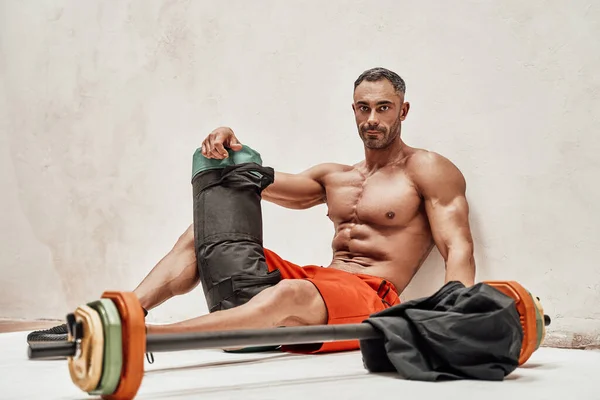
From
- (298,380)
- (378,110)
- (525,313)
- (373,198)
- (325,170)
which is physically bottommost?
(298,380)

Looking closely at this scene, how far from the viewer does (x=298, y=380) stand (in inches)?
80.1

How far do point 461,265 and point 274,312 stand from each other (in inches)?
Result: 32.9

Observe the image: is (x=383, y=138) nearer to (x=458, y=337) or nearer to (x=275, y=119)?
(x=275, y=119)

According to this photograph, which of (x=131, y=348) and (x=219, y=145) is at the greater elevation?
(x=219, y=145)

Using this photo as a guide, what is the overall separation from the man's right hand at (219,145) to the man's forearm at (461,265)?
0.95m

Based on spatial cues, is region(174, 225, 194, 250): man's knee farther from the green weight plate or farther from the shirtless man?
the green weight plate

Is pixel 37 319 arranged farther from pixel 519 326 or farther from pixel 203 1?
pixel 519 326

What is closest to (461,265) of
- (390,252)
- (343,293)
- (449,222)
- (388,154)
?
(449,222)

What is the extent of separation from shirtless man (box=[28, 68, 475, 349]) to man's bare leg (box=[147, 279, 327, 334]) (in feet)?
0.70

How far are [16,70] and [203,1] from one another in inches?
70.1

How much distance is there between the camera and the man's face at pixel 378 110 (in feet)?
10.1

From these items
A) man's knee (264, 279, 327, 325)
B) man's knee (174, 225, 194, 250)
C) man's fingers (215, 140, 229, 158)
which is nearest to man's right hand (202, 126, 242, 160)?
man's fingers (215, 140, 229, 158)

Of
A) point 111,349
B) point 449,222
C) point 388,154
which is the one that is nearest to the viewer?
point 111,349

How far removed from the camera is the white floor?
5.84 feet
